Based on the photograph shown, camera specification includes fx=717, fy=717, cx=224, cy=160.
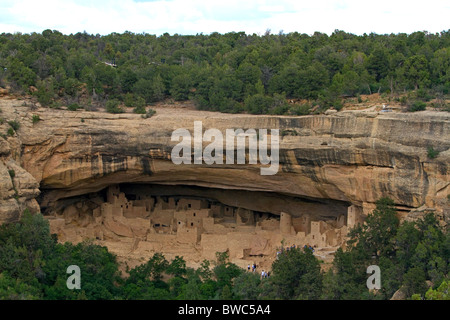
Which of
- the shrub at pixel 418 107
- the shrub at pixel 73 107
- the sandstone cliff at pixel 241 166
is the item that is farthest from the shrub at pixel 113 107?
the shrub at pixel 418 107

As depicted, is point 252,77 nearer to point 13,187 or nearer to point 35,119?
point 35,119

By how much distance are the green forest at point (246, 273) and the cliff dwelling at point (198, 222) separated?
1295 millimetres

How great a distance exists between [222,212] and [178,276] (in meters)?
5.89

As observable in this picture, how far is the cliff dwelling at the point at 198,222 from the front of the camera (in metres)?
21.1

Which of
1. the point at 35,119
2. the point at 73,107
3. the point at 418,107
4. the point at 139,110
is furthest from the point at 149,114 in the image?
the point at 418,107

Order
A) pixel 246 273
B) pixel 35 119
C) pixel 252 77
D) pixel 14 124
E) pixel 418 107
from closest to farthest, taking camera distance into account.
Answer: pixel 246 273 < pixel 418 107 < pixel 14 124 < pixel 35 119 < pixel 252 77

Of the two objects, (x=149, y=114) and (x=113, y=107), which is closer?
(x=149, y=114)

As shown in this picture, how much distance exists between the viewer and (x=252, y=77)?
82.0ft

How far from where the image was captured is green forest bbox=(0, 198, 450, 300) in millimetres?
16516

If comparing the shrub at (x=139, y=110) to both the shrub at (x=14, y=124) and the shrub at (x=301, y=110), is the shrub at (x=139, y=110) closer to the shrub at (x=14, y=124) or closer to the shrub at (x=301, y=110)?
the shrub at (x=14, y=124)

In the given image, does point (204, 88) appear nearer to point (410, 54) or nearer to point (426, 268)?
point (410, 54)

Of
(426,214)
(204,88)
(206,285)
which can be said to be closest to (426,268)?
(426,214)

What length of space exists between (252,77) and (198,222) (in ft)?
18.3

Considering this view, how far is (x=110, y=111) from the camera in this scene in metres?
22.2
